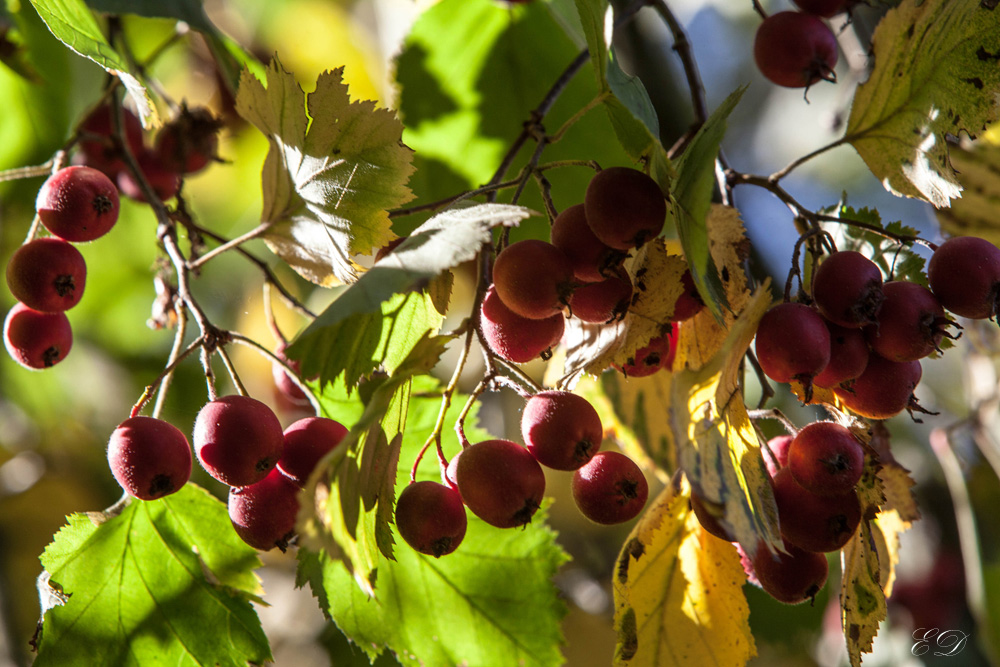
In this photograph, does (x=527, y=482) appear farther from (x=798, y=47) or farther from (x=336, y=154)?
(x=798, y=47)

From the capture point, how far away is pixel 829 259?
660 millimetres

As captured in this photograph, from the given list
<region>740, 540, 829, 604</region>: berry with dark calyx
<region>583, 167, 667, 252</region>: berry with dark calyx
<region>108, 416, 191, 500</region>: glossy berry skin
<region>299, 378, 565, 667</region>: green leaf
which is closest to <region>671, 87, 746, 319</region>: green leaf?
<region>583, 167, 667, 252</region>: berry with dark calyx

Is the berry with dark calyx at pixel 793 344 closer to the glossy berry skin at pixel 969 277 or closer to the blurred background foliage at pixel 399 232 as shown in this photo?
the glossy berry skin at pixel 969 277

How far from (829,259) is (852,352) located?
0.08 metres

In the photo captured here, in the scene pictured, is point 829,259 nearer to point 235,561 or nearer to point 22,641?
point 235,561

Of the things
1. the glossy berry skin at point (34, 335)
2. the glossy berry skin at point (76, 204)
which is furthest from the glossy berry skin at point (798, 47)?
the glossy berry skin at point (34, 335)

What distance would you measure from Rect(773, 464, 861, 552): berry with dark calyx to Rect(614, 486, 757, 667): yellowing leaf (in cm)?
14

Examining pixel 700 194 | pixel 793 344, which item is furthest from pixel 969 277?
pixel 700 194

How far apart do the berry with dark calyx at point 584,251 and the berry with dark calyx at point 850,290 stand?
0.17 meters

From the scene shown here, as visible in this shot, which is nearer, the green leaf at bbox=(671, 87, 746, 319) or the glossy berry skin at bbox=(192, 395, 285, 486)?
the green leaf at bbox=(671, 87, 746, 319)

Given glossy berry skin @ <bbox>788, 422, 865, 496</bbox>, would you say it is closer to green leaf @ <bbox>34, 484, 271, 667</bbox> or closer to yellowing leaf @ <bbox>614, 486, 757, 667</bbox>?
yellowing leaf @ <bbox>614, 486, 757, 667</bbox>

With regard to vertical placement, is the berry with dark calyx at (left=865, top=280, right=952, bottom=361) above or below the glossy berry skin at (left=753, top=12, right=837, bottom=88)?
below

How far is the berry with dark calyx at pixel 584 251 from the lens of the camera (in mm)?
630

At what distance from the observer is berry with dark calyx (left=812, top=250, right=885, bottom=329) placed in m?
0.64
